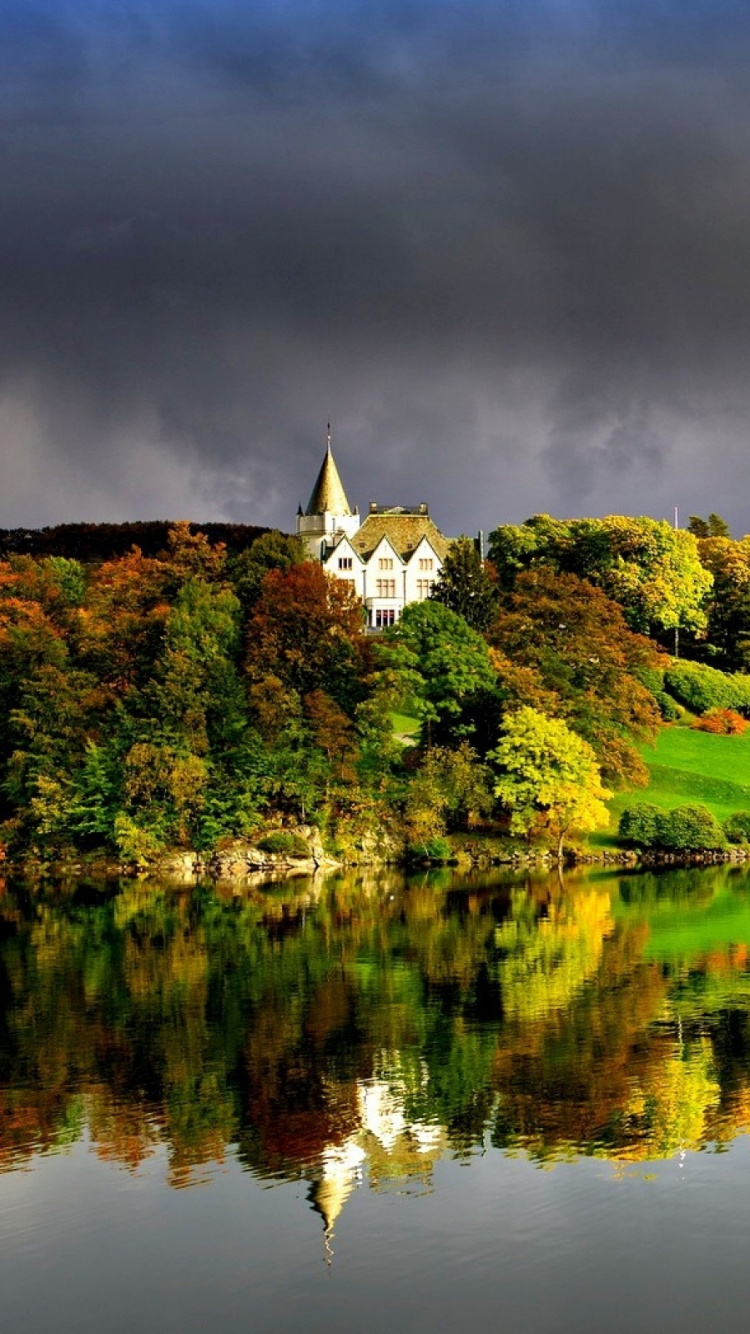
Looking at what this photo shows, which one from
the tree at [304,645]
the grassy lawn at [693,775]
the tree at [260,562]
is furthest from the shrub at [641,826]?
the tree at [260,562]

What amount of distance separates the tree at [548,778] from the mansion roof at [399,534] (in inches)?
2417

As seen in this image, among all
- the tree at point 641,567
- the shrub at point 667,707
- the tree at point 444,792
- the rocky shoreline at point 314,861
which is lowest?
the rocky shoreline at point 314,861

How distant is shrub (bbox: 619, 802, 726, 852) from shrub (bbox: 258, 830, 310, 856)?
13.9 meters

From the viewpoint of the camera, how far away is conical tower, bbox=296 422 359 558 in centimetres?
12988

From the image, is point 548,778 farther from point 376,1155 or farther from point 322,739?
point 376,1155

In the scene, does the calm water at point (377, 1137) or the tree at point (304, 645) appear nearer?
the calm water at point (377, 1137)

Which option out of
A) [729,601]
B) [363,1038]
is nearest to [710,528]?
[729,601]

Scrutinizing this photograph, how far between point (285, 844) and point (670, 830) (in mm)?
16526

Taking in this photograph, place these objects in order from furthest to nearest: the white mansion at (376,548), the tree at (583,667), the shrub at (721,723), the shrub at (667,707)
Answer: the white mansion at (376,548), the shrub at (667,707), the shrub at (721,723), the tree at (583,667)

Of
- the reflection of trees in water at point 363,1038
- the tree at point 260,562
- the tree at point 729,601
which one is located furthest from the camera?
the tree at point 729,601

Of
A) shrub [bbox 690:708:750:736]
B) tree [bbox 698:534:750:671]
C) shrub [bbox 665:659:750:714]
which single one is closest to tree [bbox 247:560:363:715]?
shrub [bbox 690:708:750:736]

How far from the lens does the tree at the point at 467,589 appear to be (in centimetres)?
8750

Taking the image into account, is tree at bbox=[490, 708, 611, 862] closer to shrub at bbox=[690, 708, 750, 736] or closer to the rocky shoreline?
the rocky shoreline

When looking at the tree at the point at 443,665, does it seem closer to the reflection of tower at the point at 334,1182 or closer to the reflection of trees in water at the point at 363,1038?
the reflection of trees in water at the point at 363,1038
